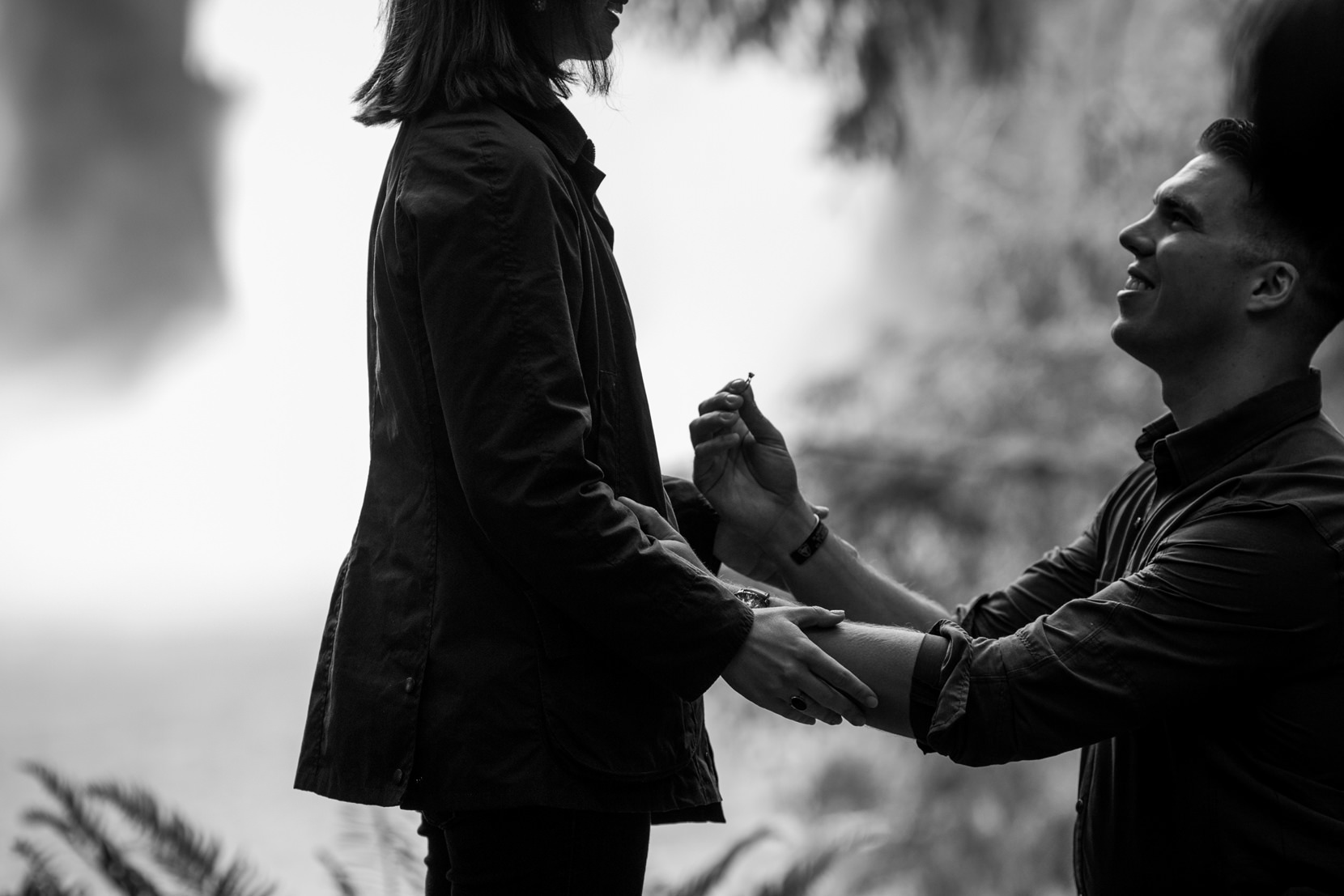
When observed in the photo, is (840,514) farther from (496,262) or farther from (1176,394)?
(496,262)

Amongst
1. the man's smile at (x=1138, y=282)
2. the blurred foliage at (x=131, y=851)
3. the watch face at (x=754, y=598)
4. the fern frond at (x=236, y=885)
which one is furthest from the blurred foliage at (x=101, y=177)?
the man's smile at (x=1138, y=282)

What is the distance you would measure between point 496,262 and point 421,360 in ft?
0.50

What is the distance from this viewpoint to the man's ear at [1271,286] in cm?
170

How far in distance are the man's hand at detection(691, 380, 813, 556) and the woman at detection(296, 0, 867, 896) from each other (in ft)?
1.53

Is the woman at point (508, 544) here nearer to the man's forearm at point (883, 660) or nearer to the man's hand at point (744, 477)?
the man's forearm at point (883, 660)

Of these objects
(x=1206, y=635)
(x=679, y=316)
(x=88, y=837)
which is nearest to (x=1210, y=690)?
(x=1206, y=635)

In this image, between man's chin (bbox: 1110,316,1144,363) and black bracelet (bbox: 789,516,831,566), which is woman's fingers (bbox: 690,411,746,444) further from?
man's chin (bbox: 1110,316,1144,363)

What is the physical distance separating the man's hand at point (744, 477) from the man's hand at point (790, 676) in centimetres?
39

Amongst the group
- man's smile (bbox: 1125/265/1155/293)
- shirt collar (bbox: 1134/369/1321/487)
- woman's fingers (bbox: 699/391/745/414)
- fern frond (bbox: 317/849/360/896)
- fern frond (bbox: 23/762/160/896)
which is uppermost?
man's smile (bbox: 1125/265/1155/293)

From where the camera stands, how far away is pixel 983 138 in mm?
6039

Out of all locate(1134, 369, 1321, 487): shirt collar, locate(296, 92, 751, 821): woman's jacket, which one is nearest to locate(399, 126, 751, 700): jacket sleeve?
locate(296, 92, 751, 821): woman's jacket

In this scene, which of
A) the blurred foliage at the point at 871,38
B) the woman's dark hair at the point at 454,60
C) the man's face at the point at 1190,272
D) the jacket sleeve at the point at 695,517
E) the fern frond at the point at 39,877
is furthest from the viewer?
the blurred foliage at the point at 871,38

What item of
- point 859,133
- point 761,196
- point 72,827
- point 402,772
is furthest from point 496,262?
point 761,196

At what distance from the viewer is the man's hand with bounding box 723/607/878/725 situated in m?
1.50
